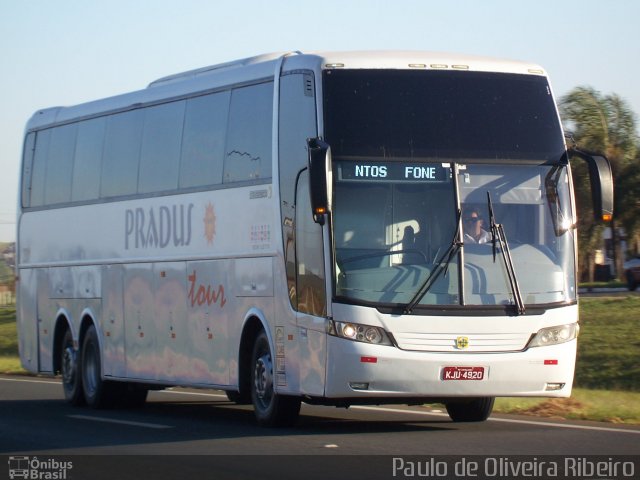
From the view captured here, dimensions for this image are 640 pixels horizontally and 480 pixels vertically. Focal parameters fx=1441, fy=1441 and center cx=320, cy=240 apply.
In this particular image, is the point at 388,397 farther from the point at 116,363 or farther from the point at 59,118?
the point at 59,118

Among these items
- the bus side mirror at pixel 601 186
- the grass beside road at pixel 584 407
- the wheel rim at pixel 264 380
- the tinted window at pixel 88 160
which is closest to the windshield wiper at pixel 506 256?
the bus side mirror at pixel 601 186

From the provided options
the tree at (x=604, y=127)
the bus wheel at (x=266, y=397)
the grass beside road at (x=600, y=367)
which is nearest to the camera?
the bus wheel at (x=266, y=397)

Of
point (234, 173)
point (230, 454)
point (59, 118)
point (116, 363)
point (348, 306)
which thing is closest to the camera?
point (230, 454)

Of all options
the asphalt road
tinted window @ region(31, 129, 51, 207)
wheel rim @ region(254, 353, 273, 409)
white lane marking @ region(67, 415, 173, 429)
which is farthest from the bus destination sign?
tinted window @ region(31, 129, 51, 207)

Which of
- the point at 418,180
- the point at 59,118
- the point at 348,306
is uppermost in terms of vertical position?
the point at 59,118

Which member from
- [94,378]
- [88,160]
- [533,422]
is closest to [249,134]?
[533,422]

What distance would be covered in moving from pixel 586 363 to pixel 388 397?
17870 millimetres

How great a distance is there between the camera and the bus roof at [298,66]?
14.8 meters

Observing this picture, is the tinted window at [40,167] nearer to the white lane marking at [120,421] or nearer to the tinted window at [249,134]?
the white lane marking at [120,421]

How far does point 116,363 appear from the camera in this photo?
19.9m

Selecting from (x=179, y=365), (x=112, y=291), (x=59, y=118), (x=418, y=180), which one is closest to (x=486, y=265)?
(x=418, y=180)
